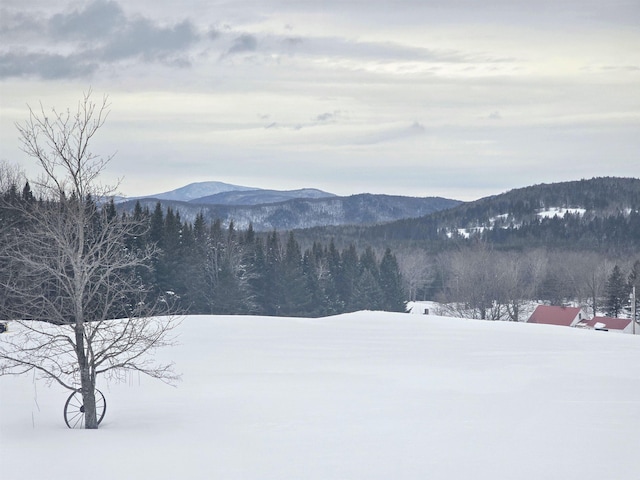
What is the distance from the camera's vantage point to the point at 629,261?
378ft

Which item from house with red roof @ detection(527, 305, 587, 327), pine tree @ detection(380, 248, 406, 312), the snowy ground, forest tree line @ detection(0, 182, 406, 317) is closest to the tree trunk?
the snowy ground

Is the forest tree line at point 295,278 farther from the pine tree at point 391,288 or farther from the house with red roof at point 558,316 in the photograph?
the house with red roof at point 558,316

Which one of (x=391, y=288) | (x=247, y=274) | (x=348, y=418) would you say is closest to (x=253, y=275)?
(x=247, y=274)

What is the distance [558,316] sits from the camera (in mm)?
66188

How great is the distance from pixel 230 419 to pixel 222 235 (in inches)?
2205

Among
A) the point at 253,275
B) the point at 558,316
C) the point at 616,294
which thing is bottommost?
the point at 558,316

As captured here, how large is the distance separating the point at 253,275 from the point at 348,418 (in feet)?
159

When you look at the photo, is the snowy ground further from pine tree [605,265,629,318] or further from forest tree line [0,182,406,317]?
pine tree [605,265,629,318]

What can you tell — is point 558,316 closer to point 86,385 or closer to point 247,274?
point 247,274

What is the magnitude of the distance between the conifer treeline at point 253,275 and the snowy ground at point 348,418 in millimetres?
24538

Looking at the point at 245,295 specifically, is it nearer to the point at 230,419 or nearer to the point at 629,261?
the point at 230,419

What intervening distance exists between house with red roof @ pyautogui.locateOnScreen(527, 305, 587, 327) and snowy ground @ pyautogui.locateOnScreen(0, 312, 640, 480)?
4315cm

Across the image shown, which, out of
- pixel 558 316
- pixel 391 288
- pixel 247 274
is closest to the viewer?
pixel 247 274

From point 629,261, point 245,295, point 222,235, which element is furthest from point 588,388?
point 629,261
